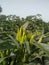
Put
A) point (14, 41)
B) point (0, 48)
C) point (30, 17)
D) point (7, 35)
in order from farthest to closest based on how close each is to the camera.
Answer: point (30, 17) → point (7, 35) → point (14, 41) → point (0, 48)

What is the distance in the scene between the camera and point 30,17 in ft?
11.1

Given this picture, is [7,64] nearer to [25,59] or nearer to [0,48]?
[25,59]

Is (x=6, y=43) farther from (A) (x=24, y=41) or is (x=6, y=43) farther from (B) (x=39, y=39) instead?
(B) (x=39, y=39)

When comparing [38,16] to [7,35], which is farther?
[38,16]

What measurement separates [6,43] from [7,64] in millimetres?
214

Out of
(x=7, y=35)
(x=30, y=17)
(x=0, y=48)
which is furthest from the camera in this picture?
(x=30, y=17)

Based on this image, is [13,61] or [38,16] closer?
[13,61]

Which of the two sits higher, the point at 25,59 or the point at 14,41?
the point at 14,41

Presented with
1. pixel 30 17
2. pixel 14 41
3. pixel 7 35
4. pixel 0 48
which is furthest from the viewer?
pixel 30 17

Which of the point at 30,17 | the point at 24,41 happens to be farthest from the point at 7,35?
the point at 30,17

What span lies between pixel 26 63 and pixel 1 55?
0.54 ft

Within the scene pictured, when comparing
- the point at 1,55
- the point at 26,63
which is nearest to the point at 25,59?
the point at 26,63

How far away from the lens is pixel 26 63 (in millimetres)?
1221

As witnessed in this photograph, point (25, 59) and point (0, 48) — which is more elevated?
point (0, 48)
